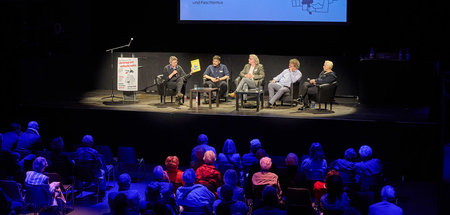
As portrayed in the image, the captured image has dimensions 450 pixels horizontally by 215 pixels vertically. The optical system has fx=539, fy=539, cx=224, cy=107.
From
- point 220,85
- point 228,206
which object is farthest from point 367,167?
point 220,85

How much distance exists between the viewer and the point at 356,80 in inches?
506

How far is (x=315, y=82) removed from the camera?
35.8ft

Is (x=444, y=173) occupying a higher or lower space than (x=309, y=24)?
lower

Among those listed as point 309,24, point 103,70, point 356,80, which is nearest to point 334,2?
point 309,24

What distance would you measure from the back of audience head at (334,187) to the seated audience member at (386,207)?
15.1 inches

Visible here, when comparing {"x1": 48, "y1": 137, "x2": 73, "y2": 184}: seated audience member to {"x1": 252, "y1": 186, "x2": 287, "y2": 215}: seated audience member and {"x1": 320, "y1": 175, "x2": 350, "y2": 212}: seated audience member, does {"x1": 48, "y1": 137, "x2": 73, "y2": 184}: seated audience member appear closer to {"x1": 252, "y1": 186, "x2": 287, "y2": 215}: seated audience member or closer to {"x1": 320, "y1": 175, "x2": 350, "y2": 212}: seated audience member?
{"x1": 252, "y1": 186, "x2": 287, "y2": 215}: seated audience member

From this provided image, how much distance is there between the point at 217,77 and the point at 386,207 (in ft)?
22.5

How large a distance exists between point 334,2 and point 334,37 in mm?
903

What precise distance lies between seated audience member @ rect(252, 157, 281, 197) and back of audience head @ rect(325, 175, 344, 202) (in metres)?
0.96

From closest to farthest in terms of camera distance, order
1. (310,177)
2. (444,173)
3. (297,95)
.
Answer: (310,177)
(444,173)
(297,95)

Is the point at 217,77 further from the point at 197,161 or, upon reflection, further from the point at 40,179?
the point at 40,179

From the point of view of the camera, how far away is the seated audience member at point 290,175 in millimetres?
6775

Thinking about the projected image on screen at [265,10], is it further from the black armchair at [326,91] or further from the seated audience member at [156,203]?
the seated audience member at [156,203]

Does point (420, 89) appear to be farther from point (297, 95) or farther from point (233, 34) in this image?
point (233, 34)
